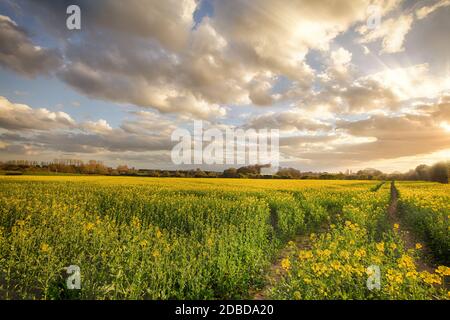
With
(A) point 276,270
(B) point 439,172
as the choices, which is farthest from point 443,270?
(B) point 439,172

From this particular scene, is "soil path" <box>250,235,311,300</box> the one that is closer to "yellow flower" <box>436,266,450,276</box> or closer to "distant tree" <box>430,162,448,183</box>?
"yellow flower" <box>436,266,450,276</box>

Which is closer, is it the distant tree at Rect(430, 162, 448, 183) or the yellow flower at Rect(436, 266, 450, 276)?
the yellow flower at Rect(436, 266, 450, 276)

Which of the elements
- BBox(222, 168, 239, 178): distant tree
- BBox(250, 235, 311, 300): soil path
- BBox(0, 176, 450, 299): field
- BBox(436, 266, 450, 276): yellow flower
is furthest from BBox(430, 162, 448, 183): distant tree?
BBox(436, 266, 450, 276): yellow flower

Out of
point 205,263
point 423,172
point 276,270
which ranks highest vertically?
point 423,172

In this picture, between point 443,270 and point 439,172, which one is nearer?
point 443,270

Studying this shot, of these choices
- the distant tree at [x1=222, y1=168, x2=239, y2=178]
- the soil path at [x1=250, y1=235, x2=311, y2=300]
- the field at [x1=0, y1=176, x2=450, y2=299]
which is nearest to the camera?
the field at [x1=0, y1=176, x2=450, y2=299]

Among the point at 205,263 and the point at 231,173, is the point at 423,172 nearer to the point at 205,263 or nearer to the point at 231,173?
the point at 231,173

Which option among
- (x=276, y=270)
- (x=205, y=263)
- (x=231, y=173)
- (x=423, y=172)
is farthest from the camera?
(x=423, y=172)

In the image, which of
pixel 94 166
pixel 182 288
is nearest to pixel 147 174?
pixel 94 166

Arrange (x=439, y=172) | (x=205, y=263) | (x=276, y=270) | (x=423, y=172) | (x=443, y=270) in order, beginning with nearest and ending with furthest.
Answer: (x=443, y=270) < (x=276, y=270) < (x=205, y=263) < (x=439, y=172) < (x=423, y=172)

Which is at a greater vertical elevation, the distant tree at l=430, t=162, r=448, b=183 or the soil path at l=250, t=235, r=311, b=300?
the distant tree at l=430, t=162, r=448, b=183

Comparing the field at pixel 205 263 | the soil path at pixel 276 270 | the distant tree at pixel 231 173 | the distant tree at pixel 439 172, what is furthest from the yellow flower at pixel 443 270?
the distant tree at pixel 439 172
